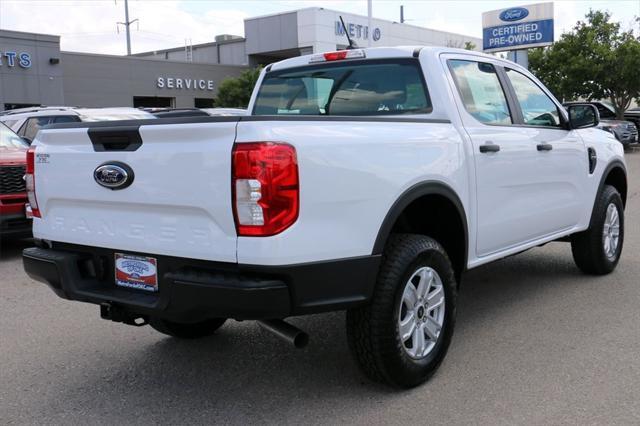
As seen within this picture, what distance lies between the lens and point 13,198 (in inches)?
304

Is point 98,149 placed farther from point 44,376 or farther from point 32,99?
point 32,99

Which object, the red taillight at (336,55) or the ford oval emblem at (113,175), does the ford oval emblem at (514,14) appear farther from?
the ford oval emblem at (113,175)

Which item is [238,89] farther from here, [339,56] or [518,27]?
[339,56]

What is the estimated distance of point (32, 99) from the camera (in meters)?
31.6

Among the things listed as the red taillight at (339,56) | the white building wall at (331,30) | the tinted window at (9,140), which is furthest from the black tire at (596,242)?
the white building wall at (331,30)

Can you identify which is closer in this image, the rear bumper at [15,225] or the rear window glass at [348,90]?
the rear window glass at [348,90]

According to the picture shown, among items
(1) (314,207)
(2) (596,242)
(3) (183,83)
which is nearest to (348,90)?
(1) (314,207)

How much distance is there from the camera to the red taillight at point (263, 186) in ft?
9.57

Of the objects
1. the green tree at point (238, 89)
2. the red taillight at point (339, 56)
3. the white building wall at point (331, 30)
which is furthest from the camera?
the white building wall at point (331, 30)

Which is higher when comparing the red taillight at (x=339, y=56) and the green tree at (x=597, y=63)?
the green tree at (x=597, y=63)

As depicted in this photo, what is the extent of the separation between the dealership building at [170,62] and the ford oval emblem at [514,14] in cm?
665

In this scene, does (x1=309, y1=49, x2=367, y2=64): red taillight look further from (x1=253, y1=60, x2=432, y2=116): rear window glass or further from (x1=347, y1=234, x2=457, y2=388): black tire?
(x1=347, y1=234, x2=457, y2=388): black tire

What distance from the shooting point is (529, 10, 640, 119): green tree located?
94.7ft

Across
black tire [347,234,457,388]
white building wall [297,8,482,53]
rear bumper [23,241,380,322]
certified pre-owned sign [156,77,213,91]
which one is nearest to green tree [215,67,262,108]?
certified pre-owned sign [156,77,213,91]
